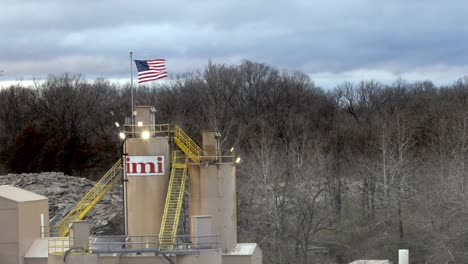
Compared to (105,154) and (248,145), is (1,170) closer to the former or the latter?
(105,154)

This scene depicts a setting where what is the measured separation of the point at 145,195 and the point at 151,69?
18.3 feet

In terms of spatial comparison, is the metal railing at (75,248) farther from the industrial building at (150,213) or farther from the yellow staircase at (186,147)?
the yellow staircase at (186,147)

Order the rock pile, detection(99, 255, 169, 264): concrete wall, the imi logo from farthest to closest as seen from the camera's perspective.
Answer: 1. the rock pile
2. the imi logo
3. detection(99, 255, 169, 264): concrete wall

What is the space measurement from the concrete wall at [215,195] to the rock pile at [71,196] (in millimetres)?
15915

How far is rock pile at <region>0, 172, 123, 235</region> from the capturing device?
54.0 meters

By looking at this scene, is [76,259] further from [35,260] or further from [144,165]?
[144,165]

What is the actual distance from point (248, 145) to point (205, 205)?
3956cm

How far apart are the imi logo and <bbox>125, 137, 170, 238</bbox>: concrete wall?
159 mm

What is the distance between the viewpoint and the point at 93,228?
176ft

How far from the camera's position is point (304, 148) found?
7044 centimetres

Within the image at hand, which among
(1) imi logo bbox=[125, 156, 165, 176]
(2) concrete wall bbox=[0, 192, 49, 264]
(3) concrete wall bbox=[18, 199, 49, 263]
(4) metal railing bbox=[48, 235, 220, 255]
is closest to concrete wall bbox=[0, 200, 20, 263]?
(2) concrete wall bbox=[0, 192, 49, 264]

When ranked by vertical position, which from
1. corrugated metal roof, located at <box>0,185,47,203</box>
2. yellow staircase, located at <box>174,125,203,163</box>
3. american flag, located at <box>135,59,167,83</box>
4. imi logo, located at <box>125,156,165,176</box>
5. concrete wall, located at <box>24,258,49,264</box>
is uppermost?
american flag, located at <box>135,59,167,83</box>

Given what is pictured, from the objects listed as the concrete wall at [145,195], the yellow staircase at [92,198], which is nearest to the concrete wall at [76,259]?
the concrete wall at [145,195]

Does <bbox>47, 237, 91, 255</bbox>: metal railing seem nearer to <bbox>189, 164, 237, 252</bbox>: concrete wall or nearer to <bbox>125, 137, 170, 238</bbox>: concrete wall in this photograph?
<bbox>125, 137, 170, 238</bbox>: concrete wall
